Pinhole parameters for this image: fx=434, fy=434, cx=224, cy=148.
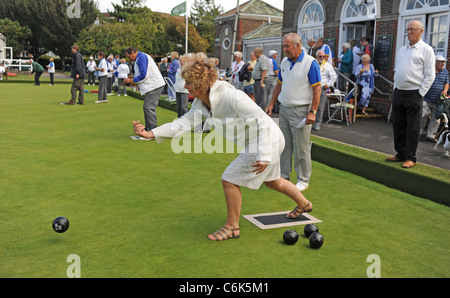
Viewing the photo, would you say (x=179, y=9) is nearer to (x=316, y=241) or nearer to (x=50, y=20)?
(x=316, y=241)

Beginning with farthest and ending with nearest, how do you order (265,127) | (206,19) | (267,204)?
(206,19)
(267,204)
(265,127)

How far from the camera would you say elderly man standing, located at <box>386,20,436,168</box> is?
6.04 m

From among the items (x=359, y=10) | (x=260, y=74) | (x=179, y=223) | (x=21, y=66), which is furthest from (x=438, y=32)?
(x=21, y=66)

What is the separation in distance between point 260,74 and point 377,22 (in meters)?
4.41

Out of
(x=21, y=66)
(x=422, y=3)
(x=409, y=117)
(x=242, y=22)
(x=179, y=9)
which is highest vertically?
(x=242, y=22)

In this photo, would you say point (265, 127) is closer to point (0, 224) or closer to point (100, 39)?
point (0, 224)

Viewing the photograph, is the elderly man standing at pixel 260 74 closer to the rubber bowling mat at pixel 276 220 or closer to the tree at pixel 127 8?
the rubber bowling mat at pixel 276 220

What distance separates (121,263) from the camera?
A: 3.27 m

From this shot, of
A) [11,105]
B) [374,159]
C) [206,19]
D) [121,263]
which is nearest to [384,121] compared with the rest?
[374,159]

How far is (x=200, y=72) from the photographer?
339cm

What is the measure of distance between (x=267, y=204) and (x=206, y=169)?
1.86 meters

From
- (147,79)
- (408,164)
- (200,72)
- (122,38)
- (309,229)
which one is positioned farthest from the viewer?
(122,38)

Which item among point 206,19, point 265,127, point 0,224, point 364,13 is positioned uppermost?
point 206,19

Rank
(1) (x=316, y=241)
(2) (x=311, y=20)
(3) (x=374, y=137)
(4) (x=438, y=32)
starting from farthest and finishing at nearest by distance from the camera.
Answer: (2) (x=311, y=20)
(4) (x=438, y=32)
(3) (x=374, y=137)
(1) (x=316, y=241)
